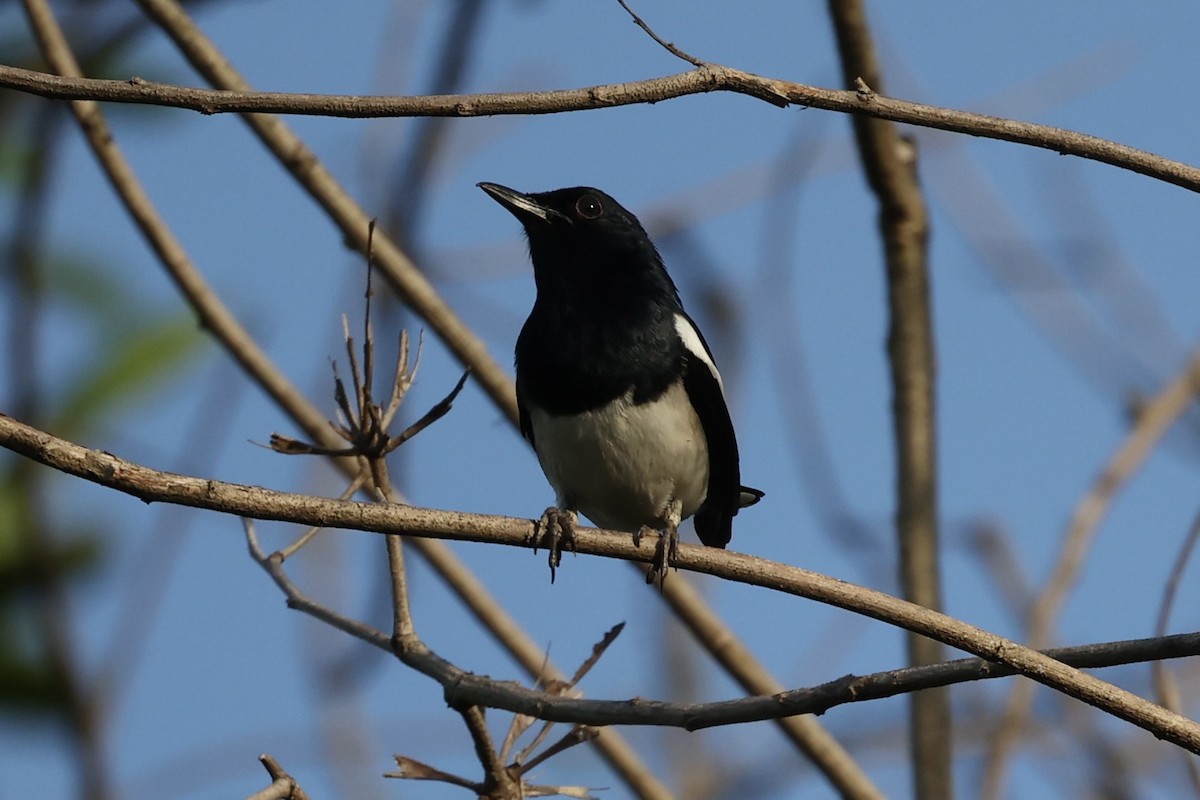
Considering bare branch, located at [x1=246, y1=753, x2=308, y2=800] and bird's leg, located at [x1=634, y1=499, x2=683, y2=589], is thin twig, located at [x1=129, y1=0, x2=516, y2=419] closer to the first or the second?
bird's leg, located at [x1=634, y1=499, x2=683, y2=589]

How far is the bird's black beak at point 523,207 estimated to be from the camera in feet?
22.0

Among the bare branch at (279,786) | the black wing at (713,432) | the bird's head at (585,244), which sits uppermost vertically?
the bird's head at (585,244)

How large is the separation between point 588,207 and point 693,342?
1042mm

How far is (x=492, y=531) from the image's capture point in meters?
3.49

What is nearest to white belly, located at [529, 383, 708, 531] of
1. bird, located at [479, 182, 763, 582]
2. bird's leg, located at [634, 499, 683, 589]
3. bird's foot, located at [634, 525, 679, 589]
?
bird, located at [479, 182, 763, 582]

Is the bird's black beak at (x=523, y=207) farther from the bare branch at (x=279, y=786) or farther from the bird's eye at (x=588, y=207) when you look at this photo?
the bare branch at (x=279, y=786)

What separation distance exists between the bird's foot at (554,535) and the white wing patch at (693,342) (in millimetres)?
1454

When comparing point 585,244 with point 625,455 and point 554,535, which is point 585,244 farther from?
point 554,535

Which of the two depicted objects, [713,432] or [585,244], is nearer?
[713,432]

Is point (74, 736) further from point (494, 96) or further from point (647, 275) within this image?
point (647, 275)

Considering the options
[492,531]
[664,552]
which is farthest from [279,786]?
[664,552]

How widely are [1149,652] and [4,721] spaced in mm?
A: 3760

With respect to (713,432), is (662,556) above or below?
below

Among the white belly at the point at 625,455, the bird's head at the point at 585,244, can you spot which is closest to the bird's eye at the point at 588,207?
the bird's head at the point at 585,244
